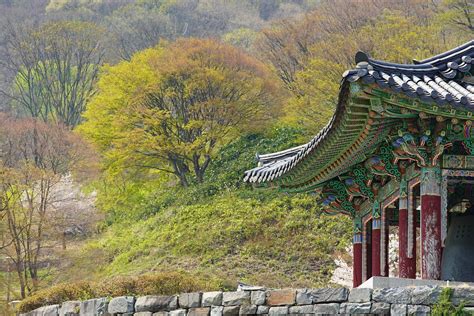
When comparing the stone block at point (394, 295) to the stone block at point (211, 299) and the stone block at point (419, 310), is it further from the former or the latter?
the stone block at point (211, 299)

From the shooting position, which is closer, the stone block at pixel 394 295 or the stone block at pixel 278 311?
the stone block at pixel 394 295

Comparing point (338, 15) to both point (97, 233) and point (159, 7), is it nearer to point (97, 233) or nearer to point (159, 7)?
point (97, 233)

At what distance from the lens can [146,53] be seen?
190 feet

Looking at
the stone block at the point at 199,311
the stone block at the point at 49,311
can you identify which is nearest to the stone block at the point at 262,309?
the stone block at the point at 199,311

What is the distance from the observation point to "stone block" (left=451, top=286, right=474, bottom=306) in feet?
47.6

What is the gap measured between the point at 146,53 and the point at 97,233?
9.76 m

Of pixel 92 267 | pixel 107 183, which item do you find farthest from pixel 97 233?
pixel 92 267

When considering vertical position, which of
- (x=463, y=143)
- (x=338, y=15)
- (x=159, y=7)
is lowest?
(x=463, y=143)

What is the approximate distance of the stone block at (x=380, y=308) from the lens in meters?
14.8

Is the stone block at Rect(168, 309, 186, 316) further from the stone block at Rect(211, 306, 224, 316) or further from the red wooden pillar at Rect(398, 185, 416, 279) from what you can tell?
the red wooden pillar at Rect(398, 185, 416, 279)

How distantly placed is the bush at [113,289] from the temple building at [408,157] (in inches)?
261

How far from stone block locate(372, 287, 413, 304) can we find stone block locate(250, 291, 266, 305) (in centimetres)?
177

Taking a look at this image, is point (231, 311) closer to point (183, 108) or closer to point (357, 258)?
point (357, 258)

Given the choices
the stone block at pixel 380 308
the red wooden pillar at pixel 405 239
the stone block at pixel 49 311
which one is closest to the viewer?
the stone block at pixel 380 308
